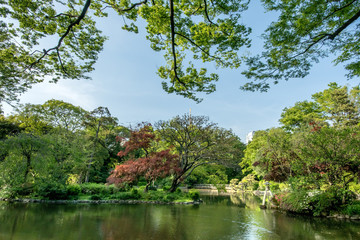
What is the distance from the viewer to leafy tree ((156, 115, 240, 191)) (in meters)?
13.1

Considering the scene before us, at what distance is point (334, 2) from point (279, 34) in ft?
3.37

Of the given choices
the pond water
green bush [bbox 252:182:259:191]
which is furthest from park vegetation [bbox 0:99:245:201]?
green bush [bbox 252:182:259:191]

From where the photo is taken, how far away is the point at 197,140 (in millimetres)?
13266

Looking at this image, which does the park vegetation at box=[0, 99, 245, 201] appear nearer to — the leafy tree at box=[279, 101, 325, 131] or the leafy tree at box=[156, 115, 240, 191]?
the leafy tree at box=[156, 115, 240, 191]

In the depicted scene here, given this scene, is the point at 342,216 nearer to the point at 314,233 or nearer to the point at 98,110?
the point at 314,233

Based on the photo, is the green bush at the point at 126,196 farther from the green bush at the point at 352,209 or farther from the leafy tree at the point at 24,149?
the green bush at the point at 352,209

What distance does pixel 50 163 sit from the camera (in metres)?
10.8

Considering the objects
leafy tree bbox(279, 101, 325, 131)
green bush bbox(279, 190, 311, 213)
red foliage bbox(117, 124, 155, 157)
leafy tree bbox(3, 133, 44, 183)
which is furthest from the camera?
leafy tree bbox(279, 101, 325, 131)

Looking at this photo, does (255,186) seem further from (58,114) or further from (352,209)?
(58,114)

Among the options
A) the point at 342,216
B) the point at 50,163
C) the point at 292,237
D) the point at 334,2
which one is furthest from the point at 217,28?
the point at 50,163

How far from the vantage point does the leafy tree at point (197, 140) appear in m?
13.1

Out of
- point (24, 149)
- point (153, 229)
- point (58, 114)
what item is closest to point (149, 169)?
point (24, 149)

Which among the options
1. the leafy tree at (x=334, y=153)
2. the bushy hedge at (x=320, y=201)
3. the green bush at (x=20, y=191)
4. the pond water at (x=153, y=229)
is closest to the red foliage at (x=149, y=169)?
the green bush at (x=20, y=191)

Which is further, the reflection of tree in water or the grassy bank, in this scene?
the grassy bank
